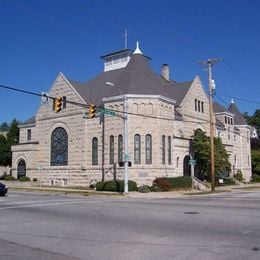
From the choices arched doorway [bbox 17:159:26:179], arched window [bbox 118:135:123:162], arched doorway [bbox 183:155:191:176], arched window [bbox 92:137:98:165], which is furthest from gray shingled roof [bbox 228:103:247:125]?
arched doorway [bbox 17:159:26:179]

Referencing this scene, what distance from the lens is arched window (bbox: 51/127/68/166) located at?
1989 inches

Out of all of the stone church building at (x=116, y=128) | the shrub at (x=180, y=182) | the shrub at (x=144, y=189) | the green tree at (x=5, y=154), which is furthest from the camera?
the green tree at (x=5, y=154)

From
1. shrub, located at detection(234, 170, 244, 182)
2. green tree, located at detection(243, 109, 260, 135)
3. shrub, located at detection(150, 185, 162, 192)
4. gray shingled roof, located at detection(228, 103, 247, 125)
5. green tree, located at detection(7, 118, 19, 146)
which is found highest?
green tree, located at detection(243, 109, 260, 135)

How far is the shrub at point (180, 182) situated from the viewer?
43.3 metres

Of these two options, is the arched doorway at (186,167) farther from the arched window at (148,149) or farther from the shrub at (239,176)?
the shrub at (239,176)

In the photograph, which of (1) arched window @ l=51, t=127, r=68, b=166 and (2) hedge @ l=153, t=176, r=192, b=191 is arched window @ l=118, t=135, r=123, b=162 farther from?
(1) arched window @ l=51, t=127, r=68, b=166

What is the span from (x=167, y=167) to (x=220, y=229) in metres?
31.3

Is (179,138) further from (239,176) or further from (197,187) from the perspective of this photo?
(239,176)

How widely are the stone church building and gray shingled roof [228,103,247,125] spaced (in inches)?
413

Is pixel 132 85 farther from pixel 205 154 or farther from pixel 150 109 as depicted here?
pixel 205 154

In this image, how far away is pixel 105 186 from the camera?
4172 centimetres

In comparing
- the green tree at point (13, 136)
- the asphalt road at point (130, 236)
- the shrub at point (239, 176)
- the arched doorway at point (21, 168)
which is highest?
the green tree at point (13, 136)

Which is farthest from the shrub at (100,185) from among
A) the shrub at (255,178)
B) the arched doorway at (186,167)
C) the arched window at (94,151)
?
the shrub at (255,178)

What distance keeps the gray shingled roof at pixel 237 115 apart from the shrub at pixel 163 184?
3135 cm
